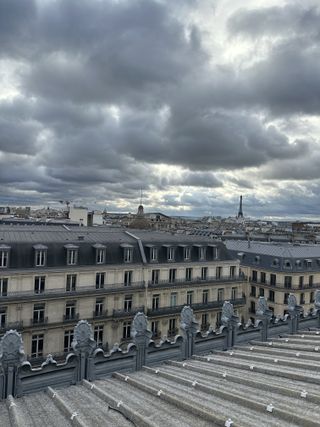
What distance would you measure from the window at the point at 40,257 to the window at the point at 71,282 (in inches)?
124

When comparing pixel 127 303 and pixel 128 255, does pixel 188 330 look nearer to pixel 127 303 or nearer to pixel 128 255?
pixel 127 303

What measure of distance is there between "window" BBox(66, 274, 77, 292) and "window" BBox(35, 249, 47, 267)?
10.4 feet

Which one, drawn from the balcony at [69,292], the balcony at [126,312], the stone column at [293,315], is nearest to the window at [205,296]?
the balcony at [126,312]

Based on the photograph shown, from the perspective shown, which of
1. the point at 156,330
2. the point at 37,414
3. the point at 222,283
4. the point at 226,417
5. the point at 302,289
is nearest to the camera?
the point at 226,417

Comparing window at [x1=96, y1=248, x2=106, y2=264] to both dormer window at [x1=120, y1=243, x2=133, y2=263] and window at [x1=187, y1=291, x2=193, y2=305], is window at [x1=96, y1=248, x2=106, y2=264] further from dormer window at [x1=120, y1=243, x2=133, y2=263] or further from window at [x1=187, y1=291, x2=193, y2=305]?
window at [x1=187, y1=291, x2=193, y2=305]

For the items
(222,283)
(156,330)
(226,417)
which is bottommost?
(156,330)

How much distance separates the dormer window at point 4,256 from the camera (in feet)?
133

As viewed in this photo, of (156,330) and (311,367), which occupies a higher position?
(311,367)

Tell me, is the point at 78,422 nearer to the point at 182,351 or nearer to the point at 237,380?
the point at 237,380

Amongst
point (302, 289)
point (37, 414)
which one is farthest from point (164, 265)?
point (37, 414)

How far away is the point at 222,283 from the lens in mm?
56500

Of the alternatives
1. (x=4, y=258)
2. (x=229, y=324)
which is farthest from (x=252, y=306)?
(x=229, y=324)

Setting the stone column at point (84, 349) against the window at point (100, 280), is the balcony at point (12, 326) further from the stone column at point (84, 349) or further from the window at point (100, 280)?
the stone column at point (84, 349)

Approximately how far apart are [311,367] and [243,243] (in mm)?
62582
